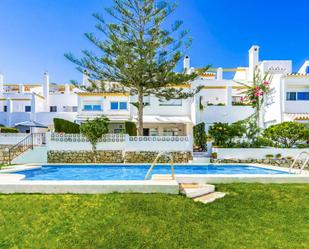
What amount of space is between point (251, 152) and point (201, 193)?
1305cm

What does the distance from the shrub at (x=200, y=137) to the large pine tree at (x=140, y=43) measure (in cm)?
522

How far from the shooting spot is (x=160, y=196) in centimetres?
705

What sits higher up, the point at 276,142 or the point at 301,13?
the point at 301,13

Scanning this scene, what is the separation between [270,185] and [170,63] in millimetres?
16574

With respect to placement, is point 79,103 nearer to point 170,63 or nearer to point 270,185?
point 170,63

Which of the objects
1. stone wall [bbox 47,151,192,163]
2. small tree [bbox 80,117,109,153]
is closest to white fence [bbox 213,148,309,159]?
stone wall [bbox 47,151,192,163]

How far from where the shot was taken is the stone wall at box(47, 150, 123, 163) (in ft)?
66.0

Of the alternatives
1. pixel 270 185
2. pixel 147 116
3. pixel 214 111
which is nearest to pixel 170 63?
pixel 147 116

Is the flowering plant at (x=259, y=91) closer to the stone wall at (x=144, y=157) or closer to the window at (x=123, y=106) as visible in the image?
the stone wall at (x=144, y=157)

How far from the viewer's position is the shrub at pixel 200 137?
24.6 metres

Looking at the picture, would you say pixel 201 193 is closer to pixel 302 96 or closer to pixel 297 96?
pixel 297 96

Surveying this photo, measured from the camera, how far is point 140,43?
2284 cm

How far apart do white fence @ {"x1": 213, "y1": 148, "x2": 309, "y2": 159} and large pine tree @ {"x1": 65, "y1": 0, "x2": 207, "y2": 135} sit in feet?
24.1

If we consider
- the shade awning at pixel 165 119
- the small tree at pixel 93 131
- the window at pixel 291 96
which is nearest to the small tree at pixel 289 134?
the window at pixel 291 96
